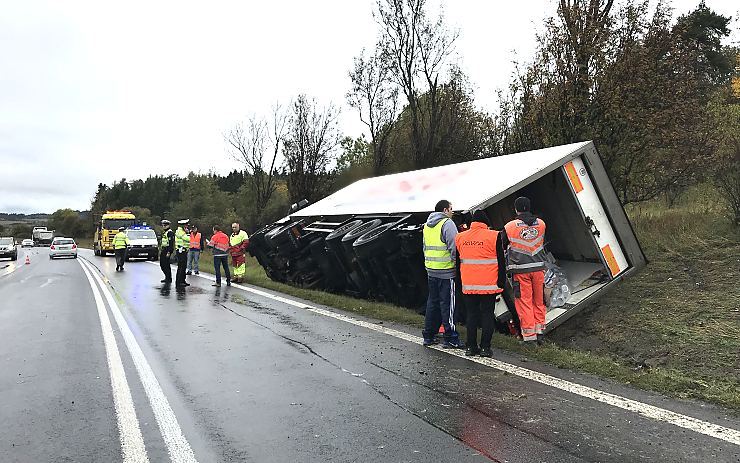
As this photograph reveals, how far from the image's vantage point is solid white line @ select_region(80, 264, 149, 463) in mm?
3619

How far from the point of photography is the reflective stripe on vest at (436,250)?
6.53 metres

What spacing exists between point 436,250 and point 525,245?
101cm

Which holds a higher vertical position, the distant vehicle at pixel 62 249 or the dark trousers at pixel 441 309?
the distant vehicle at pixel 62 249

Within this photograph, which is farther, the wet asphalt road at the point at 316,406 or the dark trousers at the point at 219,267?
the dark trousers at the point at 219,267

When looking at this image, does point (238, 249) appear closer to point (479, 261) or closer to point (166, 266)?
point (166, 266)

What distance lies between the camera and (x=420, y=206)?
29.5ft

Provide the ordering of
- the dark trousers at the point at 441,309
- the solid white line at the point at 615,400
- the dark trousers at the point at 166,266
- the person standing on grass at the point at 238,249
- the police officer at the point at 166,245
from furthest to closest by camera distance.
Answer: the police officer at the point at 166,245 → the dark trousers at the point at 166,266 → the person standing on grass at the point at 238,249 → the dark trousers at the point at 441,309 → the solid white line at the point at 615,400

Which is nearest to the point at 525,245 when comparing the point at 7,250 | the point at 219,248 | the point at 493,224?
the point at 493,224

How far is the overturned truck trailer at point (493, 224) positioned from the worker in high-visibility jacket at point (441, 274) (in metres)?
0.75

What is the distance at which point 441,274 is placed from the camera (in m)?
6.56

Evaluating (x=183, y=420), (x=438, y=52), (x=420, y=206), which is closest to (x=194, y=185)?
(x=438, y=52)

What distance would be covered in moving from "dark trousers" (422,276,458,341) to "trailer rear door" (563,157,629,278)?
2578 mm

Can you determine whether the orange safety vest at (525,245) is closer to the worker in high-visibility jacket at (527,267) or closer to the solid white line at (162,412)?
the worker in high-visibility jacket at (527,267)

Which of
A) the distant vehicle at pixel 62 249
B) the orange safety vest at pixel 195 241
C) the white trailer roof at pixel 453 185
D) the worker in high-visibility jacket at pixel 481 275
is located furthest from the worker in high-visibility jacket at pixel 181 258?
the distant vehicle at pixel 62 249
